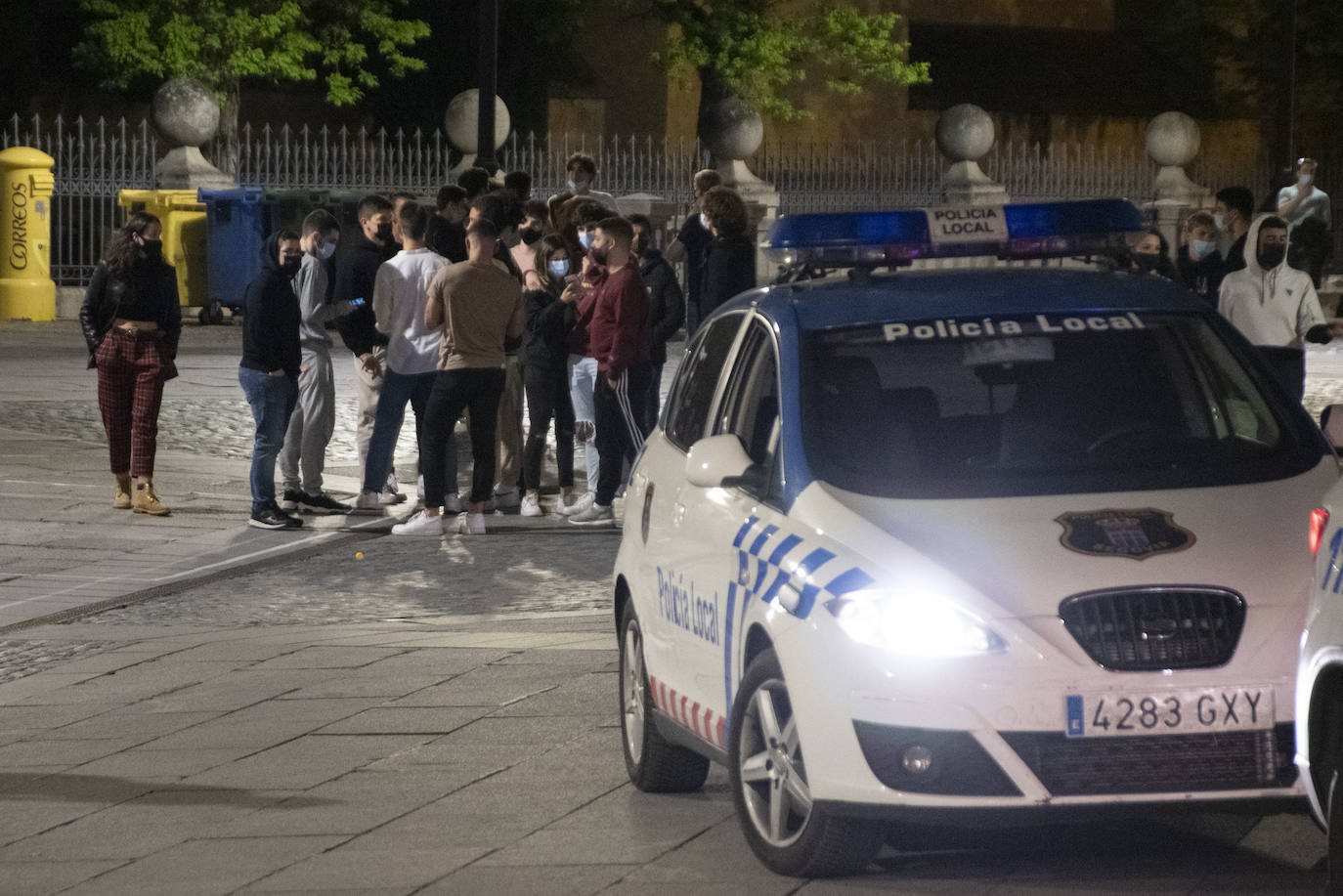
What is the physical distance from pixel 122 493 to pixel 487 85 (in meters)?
7.34

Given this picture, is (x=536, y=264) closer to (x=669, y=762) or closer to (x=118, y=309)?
(x=118, y=309)

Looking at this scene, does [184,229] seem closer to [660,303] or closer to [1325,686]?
[660,303]

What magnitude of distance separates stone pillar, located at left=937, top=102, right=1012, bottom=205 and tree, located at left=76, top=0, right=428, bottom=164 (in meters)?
8.20

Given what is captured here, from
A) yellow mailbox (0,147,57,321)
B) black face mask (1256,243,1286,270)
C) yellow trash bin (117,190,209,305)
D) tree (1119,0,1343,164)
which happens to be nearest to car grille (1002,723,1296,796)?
black face mask (1256,243,1286,270)

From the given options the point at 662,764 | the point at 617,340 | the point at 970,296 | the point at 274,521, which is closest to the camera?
the point at 970,296

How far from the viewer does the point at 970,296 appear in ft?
21.5

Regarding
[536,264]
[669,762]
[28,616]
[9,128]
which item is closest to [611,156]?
[9,128]

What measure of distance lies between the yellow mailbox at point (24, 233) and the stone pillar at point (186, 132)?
1.48 metres

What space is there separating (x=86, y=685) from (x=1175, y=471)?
4.44 meters

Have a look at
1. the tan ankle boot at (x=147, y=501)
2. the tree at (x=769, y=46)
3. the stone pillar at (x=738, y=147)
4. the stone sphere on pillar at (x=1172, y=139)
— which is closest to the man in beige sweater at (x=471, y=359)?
the tan ankle boot at (x=147, y=501)

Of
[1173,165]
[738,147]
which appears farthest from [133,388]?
[1173,165]

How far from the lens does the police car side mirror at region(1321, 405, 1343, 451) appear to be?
617 centimetres

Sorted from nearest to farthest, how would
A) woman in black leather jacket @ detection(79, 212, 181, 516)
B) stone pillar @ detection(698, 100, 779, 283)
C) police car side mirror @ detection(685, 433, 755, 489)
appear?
police car side mirror @ detection(685, 433, 755, 489) < woman in black leather jacket @ detection(79, 212, 181, 516) < stone pillar @ detection(698, 100, 779, 283)

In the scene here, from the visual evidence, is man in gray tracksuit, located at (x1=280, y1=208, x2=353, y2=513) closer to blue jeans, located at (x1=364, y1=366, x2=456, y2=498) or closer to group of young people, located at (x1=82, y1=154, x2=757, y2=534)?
group of young people, located at (x1=82, y1=154, x2=757, y2=534)
